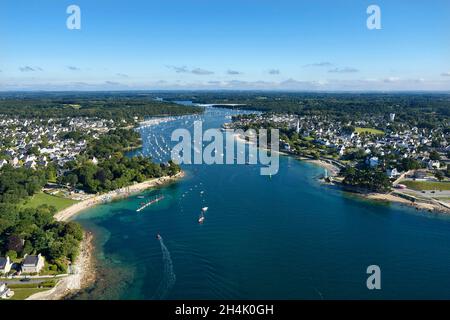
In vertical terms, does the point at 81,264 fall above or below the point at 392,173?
below

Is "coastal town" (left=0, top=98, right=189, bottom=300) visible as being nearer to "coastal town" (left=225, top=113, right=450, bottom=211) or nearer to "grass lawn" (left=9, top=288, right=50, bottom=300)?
"grass lawn" (left=9, top=288, right=50, bottom=300)

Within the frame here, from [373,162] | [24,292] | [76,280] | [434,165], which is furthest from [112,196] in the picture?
[434,165]

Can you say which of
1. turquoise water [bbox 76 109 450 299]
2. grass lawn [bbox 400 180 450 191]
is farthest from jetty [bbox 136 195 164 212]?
grass lawn [bbox 400 180 450 191]

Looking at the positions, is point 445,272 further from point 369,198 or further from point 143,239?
point 143,239

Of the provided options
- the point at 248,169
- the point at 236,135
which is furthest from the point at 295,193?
the point at 236,135

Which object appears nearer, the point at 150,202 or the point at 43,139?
the point at 150,202

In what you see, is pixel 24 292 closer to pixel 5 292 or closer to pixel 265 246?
pixel 5 292
